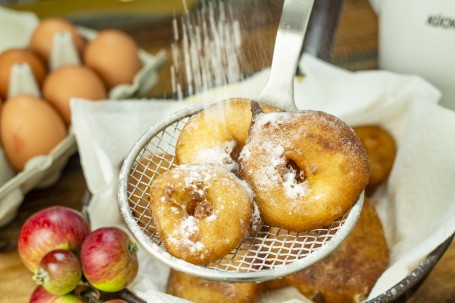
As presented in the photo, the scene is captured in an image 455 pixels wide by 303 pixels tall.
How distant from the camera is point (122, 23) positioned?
1.27 meters

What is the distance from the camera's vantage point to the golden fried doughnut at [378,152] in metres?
0.83

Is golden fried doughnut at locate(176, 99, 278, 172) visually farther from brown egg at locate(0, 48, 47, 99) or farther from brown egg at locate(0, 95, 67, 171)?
brown egg at locate(0, 48, 47, 99)

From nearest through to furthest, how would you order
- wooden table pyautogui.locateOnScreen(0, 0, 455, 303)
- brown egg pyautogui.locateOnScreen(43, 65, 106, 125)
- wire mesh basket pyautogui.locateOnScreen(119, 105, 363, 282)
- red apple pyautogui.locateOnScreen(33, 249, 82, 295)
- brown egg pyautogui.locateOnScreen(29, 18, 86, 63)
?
wire mesh basket pyautogui.locateOnScreen(119, 105, 363, 282) → red apple pyautogui.locateOnScreen(33, 249, 82, 295) → wooden table pyautogui.locateOnScreen(0, 0, 455, 303) → brown egg pyautogui.locateOnScreen(43, 65, 106, 125) → brown egg pyautogui.locateOnScreen(29, 18, 86, 63)

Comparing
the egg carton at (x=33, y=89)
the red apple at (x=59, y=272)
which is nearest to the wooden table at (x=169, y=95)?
the egg carton at (x=33, y=89)

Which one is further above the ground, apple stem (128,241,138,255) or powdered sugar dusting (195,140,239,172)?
powdered sugar dusting (195,140,239,172)

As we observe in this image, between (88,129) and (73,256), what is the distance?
0.70 feet

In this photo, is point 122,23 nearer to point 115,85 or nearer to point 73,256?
point 115,85

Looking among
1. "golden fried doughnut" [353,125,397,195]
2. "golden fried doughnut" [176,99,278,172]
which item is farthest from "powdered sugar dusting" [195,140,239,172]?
"golden fried doughnut" [353,125,397,195]

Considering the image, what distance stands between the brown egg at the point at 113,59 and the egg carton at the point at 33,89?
0.6 inches

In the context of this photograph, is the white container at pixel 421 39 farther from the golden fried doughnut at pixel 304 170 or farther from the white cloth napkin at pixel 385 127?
the golden fried doughnut at pixel 304 170

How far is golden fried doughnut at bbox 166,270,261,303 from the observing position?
0.67 metres

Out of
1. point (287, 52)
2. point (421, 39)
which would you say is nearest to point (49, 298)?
point (287, 52)

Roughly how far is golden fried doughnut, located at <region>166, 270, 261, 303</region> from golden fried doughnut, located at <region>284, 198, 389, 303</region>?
61mm

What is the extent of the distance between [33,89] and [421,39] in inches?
23.8
